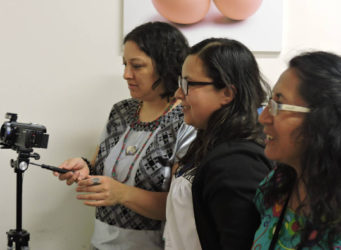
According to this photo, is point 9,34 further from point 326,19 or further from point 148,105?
point 326,19

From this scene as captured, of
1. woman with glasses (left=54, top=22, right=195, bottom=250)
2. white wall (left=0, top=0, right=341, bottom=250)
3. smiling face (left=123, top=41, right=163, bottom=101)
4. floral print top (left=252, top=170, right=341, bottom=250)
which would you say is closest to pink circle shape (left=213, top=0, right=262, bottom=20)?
white wall (left=0, top=0, right=341, bottom=250)

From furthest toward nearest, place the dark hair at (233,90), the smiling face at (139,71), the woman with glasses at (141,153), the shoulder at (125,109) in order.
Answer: the shoulder at (125,109) → the smiling face at (139,71) → the woman with glasses at (141,153) → the dark hair at (233,90)

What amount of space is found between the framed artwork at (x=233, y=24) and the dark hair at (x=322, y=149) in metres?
1.02

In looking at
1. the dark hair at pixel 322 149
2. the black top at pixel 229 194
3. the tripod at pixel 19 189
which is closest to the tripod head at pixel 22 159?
the tripod at pixel 19 189

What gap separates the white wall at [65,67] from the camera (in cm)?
181

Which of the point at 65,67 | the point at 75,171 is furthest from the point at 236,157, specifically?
the point at 65,67

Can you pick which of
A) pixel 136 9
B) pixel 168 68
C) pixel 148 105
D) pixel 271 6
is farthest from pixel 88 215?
pixel 271 6

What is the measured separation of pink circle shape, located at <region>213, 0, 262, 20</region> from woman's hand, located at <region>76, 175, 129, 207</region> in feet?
3.10

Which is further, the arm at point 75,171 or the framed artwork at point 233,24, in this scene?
the framed artwork at point 233,24

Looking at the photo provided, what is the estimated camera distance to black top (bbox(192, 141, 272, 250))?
3.10 feet

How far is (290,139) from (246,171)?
0.58 ft

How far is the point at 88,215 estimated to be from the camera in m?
1.92

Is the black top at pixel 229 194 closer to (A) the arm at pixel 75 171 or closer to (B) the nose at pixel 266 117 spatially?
(B) the nose at pixel 266 117

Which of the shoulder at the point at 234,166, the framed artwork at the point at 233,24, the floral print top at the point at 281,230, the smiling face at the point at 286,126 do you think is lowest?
the floral print top at the point at 281,230
